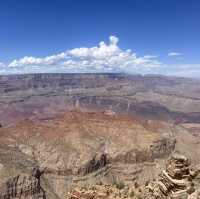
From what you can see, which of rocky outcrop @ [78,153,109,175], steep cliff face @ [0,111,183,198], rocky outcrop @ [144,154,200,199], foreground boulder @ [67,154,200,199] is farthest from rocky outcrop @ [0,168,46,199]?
rocky outcrop @ [144,154,200,199]

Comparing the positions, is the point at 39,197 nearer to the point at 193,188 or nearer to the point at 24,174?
the point at 24,174

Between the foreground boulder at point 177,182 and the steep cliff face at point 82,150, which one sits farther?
the steep cliff face at point 82,150

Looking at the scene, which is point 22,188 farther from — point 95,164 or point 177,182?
point 177,182

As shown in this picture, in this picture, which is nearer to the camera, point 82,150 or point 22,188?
point 22,188

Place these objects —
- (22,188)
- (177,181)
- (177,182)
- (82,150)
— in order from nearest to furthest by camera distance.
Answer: (177,182) < (177,181) < (22,188) < (82,150)

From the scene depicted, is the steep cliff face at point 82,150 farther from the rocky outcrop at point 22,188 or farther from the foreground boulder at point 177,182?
the foreground boulder at point 177,182

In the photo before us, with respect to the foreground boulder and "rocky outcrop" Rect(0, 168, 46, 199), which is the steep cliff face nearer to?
"rocky outcrop" Rect(0, 168, 46, 199)

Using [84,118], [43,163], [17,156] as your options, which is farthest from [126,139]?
[17,156]

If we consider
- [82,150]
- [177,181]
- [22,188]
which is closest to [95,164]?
[82,150]

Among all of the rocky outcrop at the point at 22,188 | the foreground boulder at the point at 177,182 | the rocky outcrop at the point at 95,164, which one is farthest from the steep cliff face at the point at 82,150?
the foreground boulder at the point at 177,182
